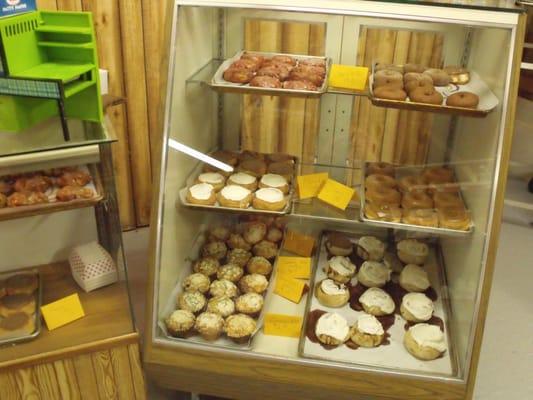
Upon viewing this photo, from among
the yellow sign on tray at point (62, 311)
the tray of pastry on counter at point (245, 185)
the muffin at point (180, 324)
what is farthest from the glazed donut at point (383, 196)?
the yellow sign on tray at point (62, 311)

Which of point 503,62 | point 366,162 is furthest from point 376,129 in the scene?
point 503,62

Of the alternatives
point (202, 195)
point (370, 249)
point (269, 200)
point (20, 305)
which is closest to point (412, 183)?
point (370, 249)

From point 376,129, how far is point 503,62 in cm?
56

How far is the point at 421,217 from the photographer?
1.74m

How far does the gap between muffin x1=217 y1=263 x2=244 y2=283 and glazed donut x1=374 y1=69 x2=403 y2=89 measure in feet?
2.73

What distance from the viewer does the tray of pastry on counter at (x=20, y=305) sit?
1717 millimetres

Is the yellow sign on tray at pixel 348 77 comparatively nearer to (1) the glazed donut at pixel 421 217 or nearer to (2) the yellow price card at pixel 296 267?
(1) the glazed donut at pixel 421 217

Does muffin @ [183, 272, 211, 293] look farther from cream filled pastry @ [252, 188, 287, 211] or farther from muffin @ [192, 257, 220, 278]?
cream filled pastry @ [252, 188, 287, 211]

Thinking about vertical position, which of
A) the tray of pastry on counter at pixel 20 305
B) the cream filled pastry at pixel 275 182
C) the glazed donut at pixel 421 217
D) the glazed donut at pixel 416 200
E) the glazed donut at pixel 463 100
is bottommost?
the tray of pastry on counter at pixel 20 305

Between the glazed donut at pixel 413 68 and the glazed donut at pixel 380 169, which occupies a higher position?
the glazed donut at pixel 413 68

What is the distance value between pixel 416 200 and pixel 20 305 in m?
1.44

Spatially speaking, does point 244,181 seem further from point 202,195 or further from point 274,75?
point 274,75

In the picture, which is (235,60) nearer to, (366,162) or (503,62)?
(366,162)

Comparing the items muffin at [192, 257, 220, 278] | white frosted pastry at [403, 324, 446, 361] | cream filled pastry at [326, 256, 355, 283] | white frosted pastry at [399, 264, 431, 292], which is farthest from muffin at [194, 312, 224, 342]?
white frosted pastry at [399, 264, 431, 292]
